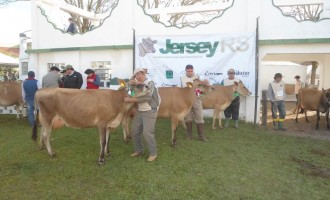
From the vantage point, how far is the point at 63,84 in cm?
979

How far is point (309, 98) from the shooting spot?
11.9m

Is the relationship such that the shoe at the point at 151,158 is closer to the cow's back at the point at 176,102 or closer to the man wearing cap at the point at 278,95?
the cow's back at the point at 176,102

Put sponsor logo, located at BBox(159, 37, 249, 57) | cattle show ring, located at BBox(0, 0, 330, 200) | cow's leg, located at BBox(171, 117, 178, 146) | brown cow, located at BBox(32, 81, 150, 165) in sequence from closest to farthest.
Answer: cattle show ring, located at BBox(0, 0, 330, 200) → brown cow, located at BBox(32, 81, 150, 165) → cow's leg, located at BBox(171, 117, 178, 146) → sponsor logo, located at BBox(159, 37, 249, 57)

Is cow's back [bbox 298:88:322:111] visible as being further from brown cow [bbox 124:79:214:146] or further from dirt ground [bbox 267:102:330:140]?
brown cow [bbox 124:79:214:146]

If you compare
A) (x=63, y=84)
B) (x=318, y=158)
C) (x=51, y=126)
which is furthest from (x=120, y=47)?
(x=318, y=158)

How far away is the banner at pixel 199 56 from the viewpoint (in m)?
10.6

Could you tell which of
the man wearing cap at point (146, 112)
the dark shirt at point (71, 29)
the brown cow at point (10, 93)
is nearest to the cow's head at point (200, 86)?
the man wearing cap at point (146, 112)

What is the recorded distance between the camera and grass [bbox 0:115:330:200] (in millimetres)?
4965

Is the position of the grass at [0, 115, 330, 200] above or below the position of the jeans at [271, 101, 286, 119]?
below

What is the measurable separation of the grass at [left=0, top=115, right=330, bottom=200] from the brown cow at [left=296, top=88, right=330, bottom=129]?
9.40 feet

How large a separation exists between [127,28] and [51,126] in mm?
6381

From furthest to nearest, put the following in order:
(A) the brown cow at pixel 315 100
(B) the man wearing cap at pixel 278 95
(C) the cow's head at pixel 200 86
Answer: (A) the brown cow at pixel 315 100 → (B) the man wearing cap at pixel 278 95 → (C) the cow's head at pixel 200 86

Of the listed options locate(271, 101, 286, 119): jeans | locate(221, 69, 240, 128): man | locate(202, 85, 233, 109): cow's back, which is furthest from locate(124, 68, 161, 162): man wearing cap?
locate(271, 101, 286, 119): jeans

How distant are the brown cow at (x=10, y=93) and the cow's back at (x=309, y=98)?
9.89m
